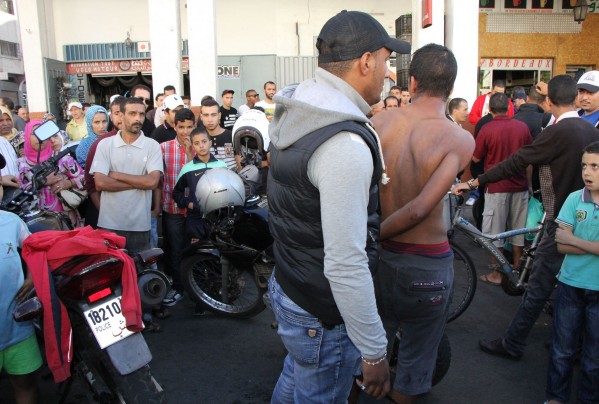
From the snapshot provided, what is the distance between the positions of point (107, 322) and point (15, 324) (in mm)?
523

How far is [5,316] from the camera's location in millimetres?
2658

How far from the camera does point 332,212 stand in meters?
1.65

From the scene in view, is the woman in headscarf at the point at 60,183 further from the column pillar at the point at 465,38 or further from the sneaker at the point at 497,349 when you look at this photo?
the column pillar at the point at 465,38

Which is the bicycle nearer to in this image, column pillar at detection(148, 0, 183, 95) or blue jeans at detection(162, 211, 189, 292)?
blue jeans at detection(162, 211, 189, 292)

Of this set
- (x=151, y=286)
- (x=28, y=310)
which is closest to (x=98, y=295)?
(x=28, y=310)

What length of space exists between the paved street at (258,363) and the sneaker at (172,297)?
0.30 feet

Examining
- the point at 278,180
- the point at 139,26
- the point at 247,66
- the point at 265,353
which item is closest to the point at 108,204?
the point at 265,353

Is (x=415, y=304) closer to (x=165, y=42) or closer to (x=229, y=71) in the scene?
(x=165, y=42)

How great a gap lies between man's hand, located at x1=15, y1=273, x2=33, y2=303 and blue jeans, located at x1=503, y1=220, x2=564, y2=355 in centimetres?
320

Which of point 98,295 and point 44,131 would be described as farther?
point 44,131

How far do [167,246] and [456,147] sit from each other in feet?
11.9

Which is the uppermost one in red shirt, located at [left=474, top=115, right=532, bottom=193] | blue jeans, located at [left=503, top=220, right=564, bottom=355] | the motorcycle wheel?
red shirt, located at [left=474, top=115, right=532, bottom=193]

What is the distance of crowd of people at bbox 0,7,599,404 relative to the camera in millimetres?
1710

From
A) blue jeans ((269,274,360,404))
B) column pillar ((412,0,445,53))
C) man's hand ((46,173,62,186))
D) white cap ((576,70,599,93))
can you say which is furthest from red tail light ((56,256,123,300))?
column pillar ((412,0,445,53))
